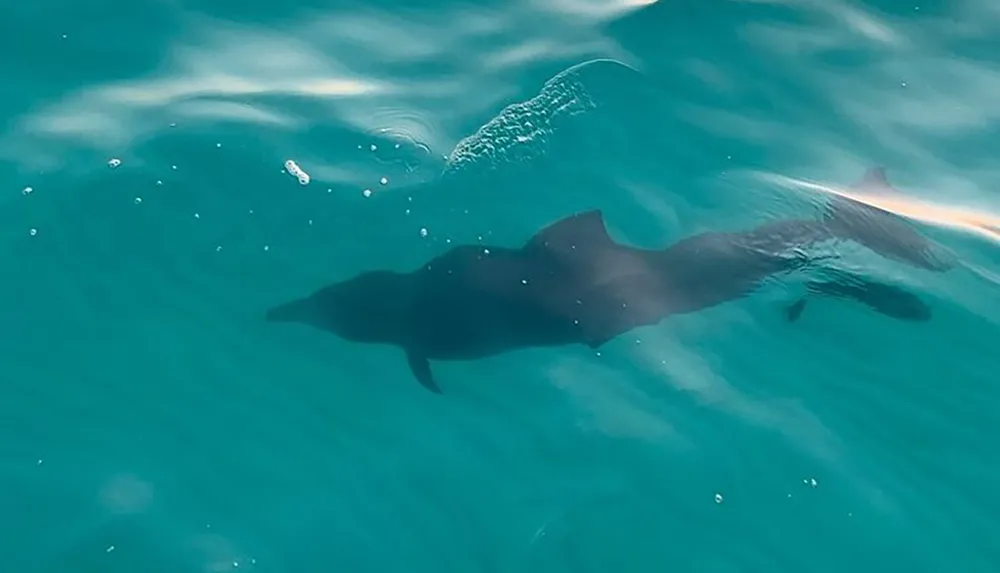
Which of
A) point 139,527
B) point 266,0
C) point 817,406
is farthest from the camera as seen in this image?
point 266,0

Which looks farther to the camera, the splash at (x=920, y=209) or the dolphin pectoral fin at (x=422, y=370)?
the splash at (x=920, y=209)

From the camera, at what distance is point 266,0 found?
29.7 feet

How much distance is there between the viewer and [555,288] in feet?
23.4

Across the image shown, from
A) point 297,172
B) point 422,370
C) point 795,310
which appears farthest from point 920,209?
point 297,172

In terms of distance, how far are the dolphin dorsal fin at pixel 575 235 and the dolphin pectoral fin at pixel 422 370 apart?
1.13 meters

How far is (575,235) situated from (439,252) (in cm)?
93

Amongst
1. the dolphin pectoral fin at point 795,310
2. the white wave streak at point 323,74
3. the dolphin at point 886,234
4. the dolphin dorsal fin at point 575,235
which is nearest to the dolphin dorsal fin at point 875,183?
the dolphin at point 886,234

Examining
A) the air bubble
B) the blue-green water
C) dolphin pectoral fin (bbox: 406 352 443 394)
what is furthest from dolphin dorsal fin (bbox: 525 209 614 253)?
the air bubble

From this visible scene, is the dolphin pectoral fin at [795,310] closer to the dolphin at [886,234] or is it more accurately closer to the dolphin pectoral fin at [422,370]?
the dolphin at [886,234]

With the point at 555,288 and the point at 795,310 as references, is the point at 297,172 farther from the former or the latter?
the point at 795,310

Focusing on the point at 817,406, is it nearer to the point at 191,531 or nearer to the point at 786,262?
the point at 786,262

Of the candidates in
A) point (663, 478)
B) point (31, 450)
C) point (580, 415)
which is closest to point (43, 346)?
point (31, 450)

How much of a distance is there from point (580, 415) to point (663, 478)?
616 mm

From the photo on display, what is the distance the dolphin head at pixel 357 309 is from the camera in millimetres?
6812
